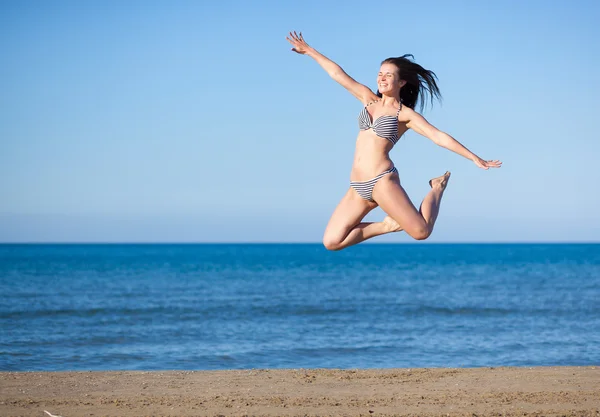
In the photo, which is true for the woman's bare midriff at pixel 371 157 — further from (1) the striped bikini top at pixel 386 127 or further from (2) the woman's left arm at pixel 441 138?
(2) the woman's left arm at pixel 441 138

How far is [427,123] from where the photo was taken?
23.9ft

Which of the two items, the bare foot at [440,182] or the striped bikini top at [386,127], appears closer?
the striped bikini top at [386,127]

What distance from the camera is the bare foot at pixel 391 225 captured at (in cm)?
752

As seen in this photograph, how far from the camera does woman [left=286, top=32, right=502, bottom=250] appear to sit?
7.37 m

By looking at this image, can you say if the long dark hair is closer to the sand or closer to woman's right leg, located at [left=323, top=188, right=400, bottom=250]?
woman's right leg, located at [left=323, top=188, right=400, bottom=250]

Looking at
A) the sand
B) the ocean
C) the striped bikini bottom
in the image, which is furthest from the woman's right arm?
the ocean

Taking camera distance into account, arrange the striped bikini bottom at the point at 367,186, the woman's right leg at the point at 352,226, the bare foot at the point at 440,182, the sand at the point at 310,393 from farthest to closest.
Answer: the sand at the point at 310,393
the bare foot at the point at 440,182
the woman's right leg at the point at 352,226
the striped bikini bottom at the point at 367,186

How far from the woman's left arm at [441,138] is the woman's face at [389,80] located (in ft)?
1.11

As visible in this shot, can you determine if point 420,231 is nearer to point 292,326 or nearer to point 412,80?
point 412,80

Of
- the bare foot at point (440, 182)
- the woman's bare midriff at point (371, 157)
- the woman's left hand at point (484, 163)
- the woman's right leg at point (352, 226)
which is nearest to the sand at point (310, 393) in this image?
the woman's right leg at point (352, 226)

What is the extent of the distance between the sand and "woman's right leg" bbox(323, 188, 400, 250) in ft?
7.38

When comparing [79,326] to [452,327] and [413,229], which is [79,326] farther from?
[413,229]

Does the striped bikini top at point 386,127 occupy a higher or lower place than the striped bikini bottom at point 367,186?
higher

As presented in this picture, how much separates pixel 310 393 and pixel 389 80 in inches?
183
